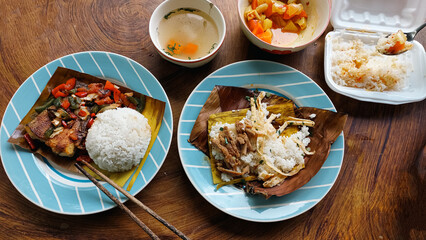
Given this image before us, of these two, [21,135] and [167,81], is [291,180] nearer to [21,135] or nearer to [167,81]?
[167,81]

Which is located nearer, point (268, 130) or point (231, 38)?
point (268, 130)

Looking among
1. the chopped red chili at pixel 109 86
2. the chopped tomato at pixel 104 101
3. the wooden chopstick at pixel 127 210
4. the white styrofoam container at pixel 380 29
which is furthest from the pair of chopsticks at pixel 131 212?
the white styrofoam container at pixel 380 29

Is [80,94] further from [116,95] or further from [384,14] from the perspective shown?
[384,14]

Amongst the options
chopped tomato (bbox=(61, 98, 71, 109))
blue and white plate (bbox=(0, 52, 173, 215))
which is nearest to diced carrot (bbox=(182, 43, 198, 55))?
blue and white plate (bbox=(0, 52, 173, 215))

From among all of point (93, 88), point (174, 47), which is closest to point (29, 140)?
point (93, 88)

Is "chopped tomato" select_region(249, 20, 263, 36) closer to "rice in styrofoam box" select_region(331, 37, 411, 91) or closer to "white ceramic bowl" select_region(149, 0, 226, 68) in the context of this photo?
"white ceramic bowl" select_region(149, 0, 226, 68)

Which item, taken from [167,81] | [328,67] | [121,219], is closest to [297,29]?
[328,67]

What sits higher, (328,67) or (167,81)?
(167,81)
